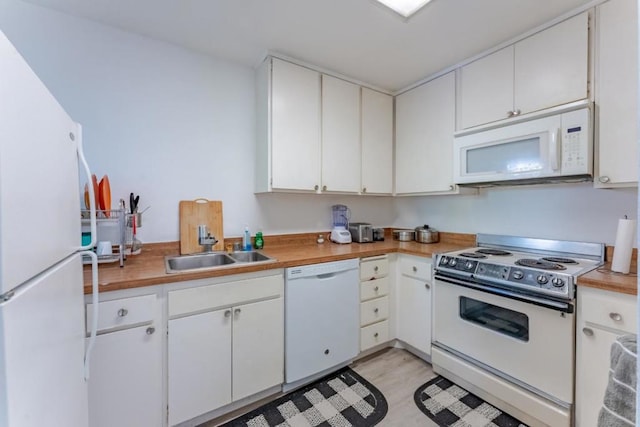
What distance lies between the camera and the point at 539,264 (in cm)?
162

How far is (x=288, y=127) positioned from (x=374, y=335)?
179cm

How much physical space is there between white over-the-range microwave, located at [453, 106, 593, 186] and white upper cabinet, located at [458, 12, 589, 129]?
11 centimetres

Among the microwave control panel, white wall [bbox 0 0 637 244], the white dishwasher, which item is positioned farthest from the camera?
the white dishwasher

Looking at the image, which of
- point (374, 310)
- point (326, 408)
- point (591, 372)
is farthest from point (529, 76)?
point (326, 408)

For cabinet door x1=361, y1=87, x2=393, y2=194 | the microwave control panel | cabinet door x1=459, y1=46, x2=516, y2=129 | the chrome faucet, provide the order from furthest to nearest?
cabinet door x1=361, y1=87, x2=393, y2=194 < the chrome faucet < cabinet door x1=459, y1=46, x2=516, y2=129 < the microwave control panel

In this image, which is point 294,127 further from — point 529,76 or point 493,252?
point 493,252

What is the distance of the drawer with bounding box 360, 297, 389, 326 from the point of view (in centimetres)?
214

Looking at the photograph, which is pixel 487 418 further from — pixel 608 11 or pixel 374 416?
pixel 608 11

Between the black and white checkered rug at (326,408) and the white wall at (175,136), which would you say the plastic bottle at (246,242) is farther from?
the black and white checkered rug at (326,408)

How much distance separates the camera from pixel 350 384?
1881 mm

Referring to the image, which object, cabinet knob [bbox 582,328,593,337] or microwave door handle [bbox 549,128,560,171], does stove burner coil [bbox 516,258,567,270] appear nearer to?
cabinet knob [bbox 582,328,593,337]

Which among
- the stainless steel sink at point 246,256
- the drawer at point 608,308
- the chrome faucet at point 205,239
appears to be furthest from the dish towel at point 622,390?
the chrome faucet at point 205,239

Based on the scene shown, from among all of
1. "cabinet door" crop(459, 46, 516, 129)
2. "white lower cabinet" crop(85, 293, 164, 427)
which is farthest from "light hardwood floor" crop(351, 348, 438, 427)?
"cabinet door" crop(459, 46, 516, 129)

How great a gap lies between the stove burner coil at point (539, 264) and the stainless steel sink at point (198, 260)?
1829 millimetres
